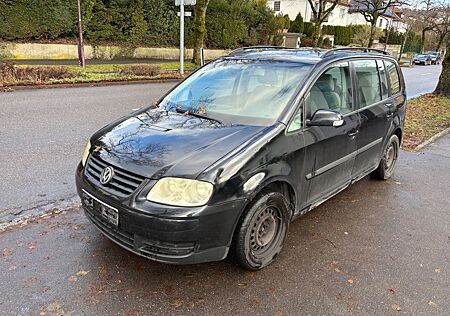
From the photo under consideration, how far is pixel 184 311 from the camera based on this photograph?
2.61 m

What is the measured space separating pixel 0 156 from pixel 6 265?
3.02m

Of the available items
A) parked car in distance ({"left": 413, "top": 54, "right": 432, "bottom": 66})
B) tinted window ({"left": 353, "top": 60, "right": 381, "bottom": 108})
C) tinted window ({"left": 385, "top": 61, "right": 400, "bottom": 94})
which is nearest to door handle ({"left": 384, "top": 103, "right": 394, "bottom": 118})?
tinted window ({"left": 353, "top": 60, "right": 381, "bottom": 108})

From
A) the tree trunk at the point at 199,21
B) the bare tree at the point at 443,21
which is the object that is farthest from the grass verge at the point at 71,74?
the bare tree at the point at 443,21

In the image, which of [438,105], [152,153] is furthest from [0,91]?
[438,105]

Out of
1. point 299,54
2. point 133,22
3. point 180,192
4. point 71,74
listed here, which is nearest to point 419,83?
point 133,22

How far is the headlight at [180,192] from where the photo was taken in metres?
2.60

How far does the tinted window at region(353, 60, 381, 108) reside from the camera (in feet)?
14.2

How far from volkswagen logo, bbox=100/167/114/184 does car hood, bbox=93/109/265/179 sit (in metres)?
0.06

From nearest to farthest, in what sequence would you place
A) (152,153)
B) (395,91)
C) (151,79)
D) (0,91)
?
(152,153)
(395,91)
(0,91)
(151,79)

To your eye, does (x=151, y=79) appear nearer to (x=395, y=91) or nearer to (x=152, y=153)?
(x=395, y=91)

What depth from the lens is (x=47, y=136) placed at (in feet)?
21.6

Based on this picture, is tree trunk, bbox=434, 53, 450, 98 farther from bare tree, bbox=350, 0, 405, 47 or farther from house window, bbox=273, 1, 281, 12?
house window, bbox=273, 1, 281, 12

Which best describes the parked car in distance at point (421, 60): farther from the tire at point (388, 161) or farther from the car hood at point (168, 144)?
the car hood at point (168, 144)

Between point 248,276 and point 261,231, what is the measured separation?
0.38 metres
